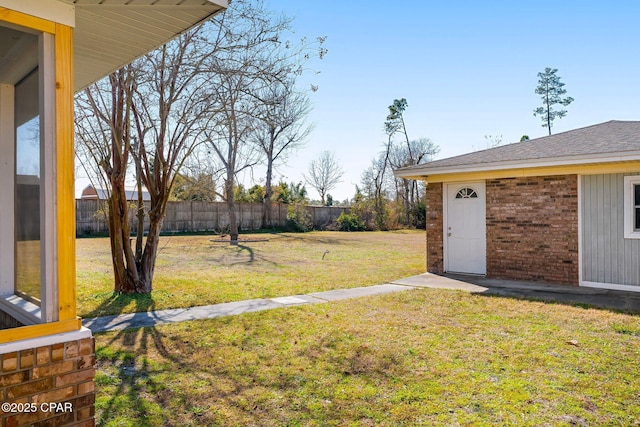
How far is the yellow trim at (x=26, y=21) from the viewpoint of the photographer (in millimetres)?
2117

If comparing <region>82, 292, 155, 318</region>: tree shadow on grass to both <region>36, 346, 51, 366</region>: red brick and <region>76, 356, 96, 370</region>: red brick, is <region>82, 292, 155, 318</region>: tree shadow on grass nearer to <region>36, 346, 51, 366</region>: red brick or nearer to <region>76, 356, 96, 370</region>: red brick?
<region>76, 356, 96, 370</region>: red brick

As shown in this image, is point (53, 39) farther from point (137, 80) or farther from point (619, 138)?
point (619, 138)

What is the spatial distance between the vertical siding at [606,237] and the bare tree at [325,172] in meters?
31.9

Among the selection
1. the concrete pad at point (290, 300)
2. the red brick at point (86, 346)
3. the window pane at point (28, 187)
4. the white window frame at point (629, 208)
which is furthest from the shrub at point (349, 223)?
the red brick at point (86, 346)

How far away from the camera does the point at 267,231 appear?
86.4 ft

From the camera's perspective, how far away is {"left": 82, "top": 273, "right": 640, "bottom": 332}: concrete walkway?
18.5 ft

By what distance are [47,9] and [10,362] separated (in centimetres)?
188

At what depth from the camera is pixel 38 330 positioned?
2.18 meters

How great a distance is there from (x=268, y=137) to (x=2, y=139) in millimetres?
23455

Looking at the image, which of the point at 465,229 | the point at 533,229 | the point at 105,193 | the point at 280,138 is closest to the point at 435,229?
the point at 465,229

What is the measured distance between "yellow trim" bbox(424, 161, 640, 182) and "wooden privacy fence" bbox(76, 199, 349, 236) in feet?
46.7

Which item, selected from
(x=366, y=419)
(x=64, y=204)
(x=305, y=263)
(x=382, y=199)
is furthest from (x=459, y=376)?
(x=382, y=199)

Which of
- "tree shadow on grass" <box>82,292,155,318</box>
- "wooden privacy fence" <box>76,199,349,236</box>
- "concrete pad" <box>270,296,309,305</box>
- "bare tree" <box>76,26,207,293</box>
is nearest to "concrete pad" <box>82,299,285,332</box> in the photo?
"concrete pad" <box>270,296,309,305</box>

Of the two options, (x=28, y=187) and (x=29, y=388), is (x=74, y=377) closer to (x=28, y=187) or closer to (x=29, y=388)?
(x=29, y=388)
